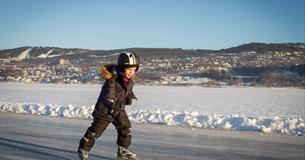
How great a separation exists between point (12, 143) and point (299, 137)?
5.27 m

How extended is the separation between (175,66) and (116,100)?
106m

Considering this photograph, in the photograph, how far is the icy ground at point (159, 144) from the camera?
579cm

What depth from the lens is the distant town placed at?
69.8 meters

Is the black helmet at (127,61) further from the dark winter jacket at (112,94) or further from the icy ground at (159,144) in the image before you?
the icy ground at (159,144)

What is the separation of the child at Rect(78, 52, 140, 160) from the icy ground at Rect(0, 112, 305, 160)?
Answer: 432 mm

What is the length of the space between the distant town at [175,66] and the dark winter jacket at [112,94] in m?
44.6

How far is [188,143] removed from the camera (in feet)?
23.0

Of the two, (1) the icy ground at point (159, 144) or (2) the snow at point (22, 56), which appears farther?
(2) the snow at point (22, 56)

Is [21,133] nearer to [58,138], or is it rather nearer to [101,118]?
[58,138]

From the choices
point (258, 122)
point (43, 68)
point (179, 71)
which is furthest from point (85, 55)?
point (258, 122)

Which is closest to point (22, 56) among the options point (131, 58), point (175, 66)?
point (175, 66)

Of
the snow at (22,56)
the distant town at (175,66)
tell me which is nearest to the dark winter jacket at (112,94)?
the distant town at (175,66)

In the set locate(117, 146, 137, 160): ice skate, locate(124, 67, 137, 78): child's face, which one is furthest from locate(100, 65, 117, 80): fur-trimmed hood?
locate(117, 146, 137, 160): ice skate

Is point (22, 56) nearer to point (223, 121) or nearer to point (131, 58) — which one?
point (223, 121)
